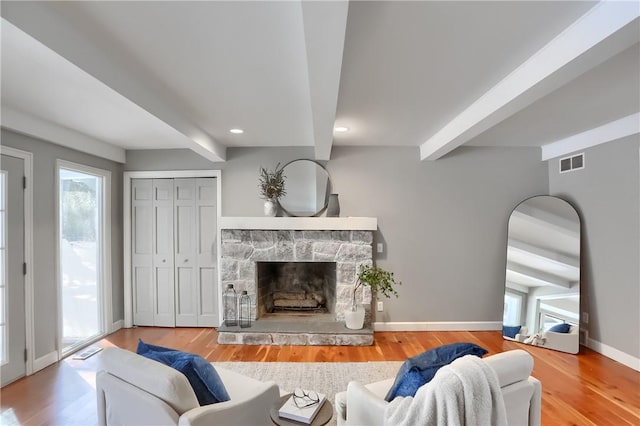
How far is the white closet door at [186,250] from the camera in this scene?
416 centimetres

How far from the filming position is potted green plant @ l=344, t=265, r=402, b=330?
3.63 m

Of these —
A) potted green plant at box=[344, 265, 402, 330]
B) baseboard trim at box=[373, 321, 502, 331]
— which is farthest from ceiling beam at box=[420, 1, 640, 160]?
baseboard trim at box=[373, 321, 502, 331]

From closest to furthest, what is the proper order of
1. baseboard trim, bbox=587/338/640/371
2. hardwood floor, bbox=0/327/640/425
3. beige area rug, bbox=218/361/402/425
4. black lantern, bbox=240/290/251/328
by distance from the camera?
hardwood floor, bbox=0/327/640/425
beige area rug, bbox=218/361/402/425
baseboard trim, bbox=587/338/640/371
black lantern, bbox=240/290/251/328

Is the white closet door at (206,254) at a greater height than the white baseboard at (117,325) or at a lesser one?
greater

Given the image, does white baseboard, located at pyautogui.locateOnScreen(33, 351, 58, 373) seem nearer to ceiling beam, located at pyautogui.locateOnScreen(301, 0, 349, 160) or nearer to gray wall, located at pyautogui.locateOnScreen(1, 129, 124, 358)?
gray wall, located at pyautogui.locateOnScreen(1, 129, 124, 358)

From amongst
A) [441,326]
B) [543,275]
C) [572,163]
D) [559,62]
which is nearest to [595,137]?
[572,163]

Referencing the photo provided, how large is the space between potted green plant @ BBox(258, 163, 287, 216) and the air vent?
10.9 feet

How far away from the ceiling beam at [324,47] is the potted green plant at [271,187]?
169cm

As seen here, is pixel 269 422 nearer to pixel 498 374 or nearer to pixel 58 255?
pixel 498 374

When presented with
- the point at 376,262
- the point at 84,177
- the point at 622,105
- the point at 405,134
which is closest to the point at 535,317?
the point at 376,262

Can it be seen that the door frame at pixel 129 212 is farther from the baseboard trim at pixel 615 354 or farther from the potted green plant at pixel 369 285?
the baseboard trim at pixel 615 354

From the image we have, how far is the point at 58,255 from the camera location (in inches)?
129

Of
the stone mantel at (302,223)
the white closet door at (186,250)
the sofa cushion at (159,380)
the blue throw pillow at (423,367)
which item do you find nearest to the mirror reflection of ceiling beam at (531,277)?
the stone mantel at (302,223)

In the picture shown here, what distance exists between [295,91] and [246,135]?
52.5 inches
